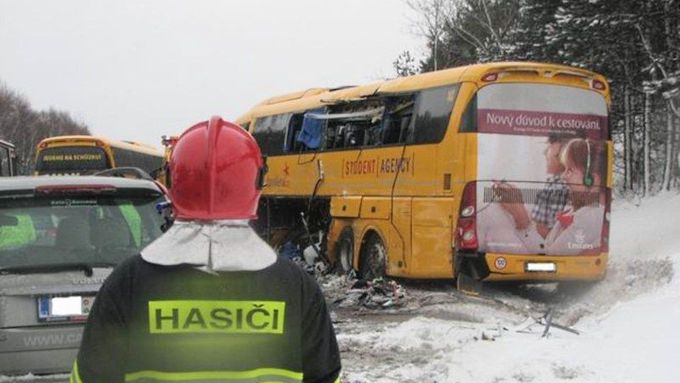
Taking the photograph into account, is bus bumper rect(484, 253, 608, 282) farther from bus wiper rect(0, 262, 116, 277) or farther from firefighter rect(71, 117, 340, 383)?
firefighter rect(71, 117, 340, 383)

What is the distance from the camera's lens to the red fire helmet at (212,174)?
7.86 ft

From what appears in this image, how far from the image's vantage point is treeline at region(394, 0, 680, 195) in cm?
2055

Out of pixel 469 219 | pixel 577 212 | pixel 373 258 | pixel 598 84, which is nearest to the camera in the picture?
pixel 469 219

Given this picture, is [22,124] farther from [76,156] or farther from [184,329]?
[184,329]

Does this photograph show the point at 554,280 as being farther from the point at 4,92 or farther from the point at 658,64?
the point at 4,92

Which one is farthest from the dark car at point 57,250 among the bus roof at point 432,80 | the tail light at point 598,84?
the tail light at point 598,84

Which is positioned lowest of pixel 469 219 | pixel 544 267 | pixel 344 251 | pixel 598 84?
pixel 344 251

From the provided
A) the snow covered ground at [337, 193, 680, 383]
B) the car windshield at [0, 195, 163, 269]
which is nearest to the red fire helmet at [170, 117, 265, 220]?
the car windshield at [0, 195, 163, 269]

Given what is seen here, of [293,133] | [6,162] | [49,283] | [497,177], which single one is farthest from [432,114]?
[6,162]


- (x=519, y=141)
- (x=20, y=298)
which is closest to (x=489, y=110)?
(x=519, y=141)

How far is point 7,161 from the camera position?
1898 centimetres

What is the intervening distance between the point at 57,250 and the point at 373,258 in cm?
948

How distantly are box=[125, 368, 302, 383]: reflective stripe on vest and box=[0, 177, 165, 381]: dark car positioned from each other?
3.34 meters

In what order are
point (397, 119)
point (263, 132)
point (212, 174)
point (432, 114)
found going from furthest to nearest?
point (263, 132) < point (397, 119) < point (432, 114) < point (212, 174)
